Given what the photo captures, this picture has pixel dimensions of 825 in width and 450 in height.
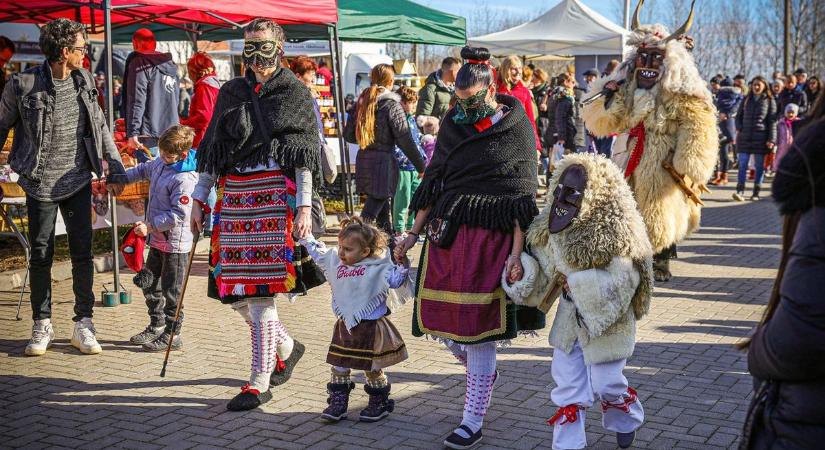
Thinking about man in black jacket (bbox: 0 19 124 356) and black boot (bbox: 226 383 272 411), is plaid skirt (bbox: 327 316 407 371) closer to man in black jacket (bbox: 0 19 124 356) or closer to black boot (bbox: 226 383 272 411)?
black boot (bbox: 226 383 272 411)

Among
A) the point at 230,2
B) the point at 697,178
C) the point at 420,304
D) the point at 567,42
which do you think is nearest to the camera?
the point at 420,304

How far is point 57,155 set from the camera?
19.9 ft

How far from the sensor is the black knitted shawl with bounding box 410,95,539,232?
432 cm

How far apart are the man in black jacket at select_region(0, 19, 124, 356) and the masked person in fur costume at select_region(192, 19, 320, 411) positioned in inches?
58.0

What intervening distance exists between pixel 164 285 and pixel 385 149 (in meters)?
3.22

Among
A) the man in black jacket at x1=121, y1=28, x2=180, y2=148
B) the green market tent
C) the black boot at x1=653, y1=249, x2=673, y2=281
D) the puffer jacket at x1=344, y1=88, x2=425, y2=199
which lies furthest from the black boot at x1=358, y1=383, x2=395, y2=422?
the green market tent

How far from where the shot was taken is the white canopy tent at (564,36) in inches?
792

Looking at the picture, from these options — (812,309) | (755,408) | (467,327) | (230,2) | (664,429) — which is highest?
(230,2)

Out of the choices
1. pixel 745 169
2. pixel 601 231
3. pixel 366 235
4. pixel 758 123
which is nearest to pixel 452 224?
pixel 366 235

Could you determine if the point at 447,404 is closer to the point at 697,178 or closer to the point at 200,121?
the point at 697,178

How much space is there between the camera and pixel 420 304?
4.53m

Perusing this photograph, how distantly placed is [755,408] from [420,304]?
95.3 inches

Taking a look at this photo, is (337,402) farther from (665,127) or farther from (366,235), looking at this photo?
(665,127)

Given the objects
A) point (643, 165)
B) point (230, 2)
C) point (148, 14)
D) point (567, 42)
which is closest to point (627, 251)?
point (643, 165)
